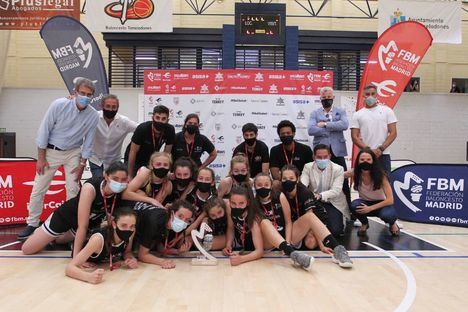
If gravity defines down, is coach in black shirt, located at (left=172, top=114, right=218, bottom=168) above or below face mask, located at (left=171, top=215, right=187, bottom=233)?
above

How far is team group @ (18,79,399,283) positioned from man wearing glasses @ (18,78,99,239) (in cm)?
1

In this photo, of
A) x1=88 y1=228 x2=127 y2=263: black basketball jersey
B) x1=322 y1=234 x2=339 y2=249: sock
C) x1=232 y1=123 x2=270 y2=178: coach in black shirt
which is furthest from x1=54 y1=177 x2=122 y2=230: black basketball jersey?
x1=322 y1=234 x2=339 y2=249: sock

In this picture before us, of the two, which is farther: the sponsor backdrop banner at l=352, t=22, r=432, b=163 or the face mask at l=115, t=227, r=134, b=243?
the sponsor backdrop banner at l=352, t=22, r=432, b=163

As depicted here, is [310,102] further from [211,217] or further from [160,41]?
[160,41]

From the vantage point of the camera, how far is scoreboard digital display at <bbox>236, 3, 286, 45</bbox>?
11180mm

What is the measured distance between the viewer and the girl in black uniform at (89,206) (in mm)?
3496

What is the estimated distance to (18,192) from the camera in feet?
18.4

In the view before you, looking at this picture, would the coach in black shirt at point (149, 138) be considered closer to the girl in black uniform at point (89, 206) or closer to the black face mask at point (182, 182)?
the black face mask at point (182, 182)

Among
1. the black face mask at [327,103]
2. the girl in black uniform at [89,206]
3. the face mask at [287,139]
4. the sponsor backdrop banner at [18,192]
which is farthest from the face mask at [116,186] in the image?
the black face mask at [327,103]

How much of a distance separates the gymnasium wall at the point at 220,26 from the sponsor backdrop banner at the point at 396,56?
7096 millimetres

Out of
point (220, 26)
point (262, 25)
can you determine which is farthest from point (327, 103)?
point (220, 26)

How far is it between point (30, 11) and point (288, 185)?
8390 millimetres

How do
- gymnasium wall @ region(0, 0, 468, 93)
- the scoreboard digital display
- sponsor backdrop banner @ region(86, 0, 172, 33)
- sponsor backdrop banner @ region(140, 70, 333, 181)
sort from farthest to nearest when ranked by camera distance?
gymnasium wall @ region(0, 0, 468, 93), the scoreboard digital display, sponsor backdrop banner @ region(86, 0, 172, 33), sponsor backdrop banner @ region(140, 70, 333, 181)

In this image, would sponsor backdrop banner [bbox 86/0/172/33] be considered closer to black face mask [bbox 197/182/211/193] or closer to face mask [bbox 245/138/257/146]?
face mask [bbox 245/138/257/146]
